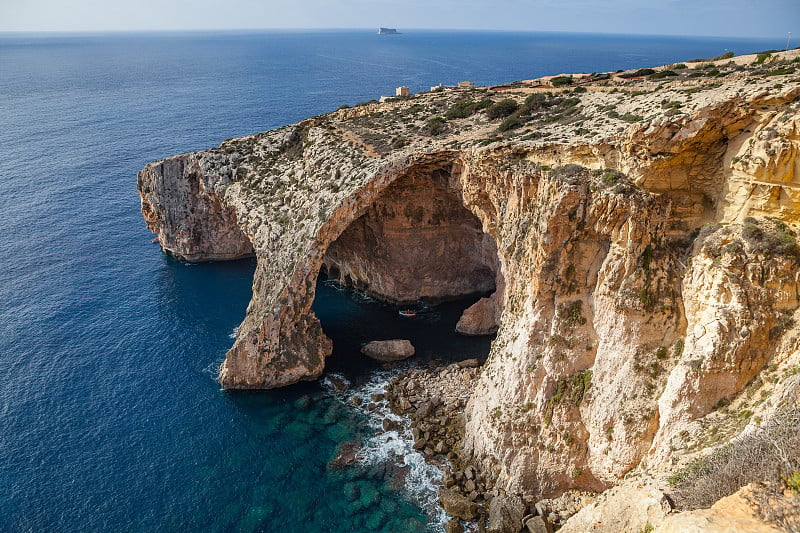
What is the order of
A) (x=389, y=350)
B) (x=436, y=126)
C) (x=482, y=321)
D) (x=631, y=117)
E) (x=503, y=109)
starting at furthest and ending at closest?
1. (x=482, y=321)
2. (x=503, y=109)
3. (x=436, y=126)
4. (x=389, y=350)
5. (x=631, y=117)

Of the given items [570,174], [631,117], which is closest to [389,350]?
[570,174]

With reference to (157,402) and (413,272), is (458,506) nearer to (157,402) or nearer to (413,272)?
(157,402)

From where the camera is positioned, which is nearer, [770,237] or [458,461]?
[770,237]

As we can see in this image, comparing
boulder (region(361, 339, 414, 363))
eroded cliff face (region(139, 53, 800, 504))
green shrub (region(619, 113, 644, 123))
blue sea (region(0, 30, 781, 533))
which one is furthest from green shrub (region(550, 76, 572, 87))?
boulder (region(361, 339, 414, 363))

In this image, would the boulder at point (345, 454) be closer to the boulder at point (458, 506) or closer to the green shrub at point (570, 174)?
the boulder at point (458, 506)

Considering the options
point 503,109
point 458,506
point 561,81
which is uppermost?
point 561,81

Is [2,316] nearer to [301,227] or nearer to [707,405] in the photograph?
[301,227]

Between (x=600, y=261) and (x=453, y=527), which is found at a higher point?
(x=600, y=261)

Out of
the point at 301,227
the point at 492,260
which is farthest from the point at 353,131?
the point at 492,260
